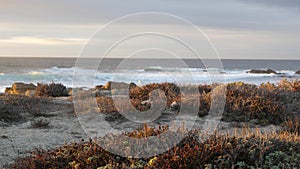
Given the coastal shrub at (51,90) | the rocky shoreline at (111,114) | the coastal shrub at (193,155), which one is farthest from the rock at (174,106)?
the coastal shrub at (51,90)

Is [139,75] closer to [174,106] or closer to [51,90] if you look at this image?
[51,90]

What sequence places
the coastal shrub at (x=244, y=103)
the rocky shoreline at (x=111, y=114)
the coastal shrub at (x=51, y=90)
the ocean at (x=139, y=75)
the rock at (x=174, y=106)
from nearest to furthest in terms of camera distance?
the rocky shoreline at (x=111, y=114)
the coastal shrub at (x=244, y=103)
the rock at (x=174, y=106)
the coastal shrub at (x=51, y=90)
the ocean at (x=139, y=75)

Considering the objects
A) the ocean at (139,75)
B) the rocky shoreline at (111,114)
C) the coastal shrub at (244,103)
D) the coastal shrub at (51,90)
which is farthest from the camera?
the ocean at (139,75)

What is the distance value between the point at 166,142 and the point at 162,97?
6565 mm

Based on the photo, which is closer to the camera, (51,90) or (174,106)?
(174,106)

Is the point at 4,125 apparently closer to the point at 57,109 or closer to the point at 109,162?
the point at 57,109

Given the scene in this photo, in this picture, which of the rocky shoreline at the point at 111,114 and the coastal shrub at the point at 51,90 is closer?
the rocky shoreline at the point at 111,114

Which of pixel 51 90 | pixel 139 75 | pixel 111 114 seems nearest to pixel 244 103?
pixel 111 114

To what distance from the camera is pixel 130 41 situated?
7910mm

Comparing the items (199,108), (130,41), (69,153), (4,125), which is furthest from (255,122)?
(4,125)

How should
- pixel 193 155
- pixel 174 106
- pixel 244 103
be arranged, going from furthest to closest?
pixel 174 106
pixel 244 103
pixel 193 155

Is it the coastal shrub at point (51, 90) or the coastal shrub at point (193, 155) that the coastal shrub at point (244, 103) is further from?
the coastal shrub at point (51, 90)

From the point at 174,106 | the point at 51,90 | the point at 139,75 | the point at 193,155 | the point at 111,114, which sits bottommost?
the point at 193,155

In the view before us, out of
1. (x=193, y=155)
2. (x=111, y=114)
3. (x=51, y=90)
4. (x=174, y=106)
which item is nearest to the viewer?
(x=193, y=155)
